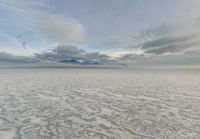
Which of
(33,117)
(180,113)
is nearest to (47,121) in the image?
(33,117)

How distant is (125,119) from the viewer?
270 inches

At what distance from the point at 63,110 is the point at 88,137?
3.38m

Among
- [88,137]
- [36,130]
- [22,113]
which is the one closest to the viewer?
[88,137]

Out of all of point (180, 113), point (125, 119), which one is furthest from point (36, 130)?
point (180, 113)

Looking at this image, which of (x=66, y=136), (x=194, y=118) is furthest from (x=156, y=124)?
(x=66, y=136)

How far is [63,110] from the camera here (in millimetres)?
8125

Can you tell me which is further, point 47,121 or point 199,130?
point 47,121

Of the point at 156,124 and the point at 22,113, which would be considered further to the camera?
the point at 22,113

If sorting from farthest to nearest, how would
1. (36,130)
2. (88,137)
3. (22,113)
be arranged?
1. (22,113)
2. (36,130)
3. (88,137)

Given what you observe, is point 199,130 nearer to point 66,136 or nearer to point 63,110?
point 66,136

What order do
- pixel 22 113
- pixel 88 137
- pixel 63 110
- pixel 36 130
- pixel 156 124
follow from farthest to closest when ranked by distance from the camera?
pixel 63 110 < pixel 22 113 < pixel 156 124 < pixel 36 130 < pixel 88 137

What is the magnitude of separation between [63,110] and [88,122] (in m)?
2.17

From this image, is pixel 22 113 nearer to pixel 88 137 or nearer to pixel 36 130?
pixel 36 130

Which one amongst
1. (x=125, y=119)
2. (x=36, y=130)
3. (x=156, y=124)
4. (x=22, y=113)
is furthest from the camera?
(x=22, y=113)
